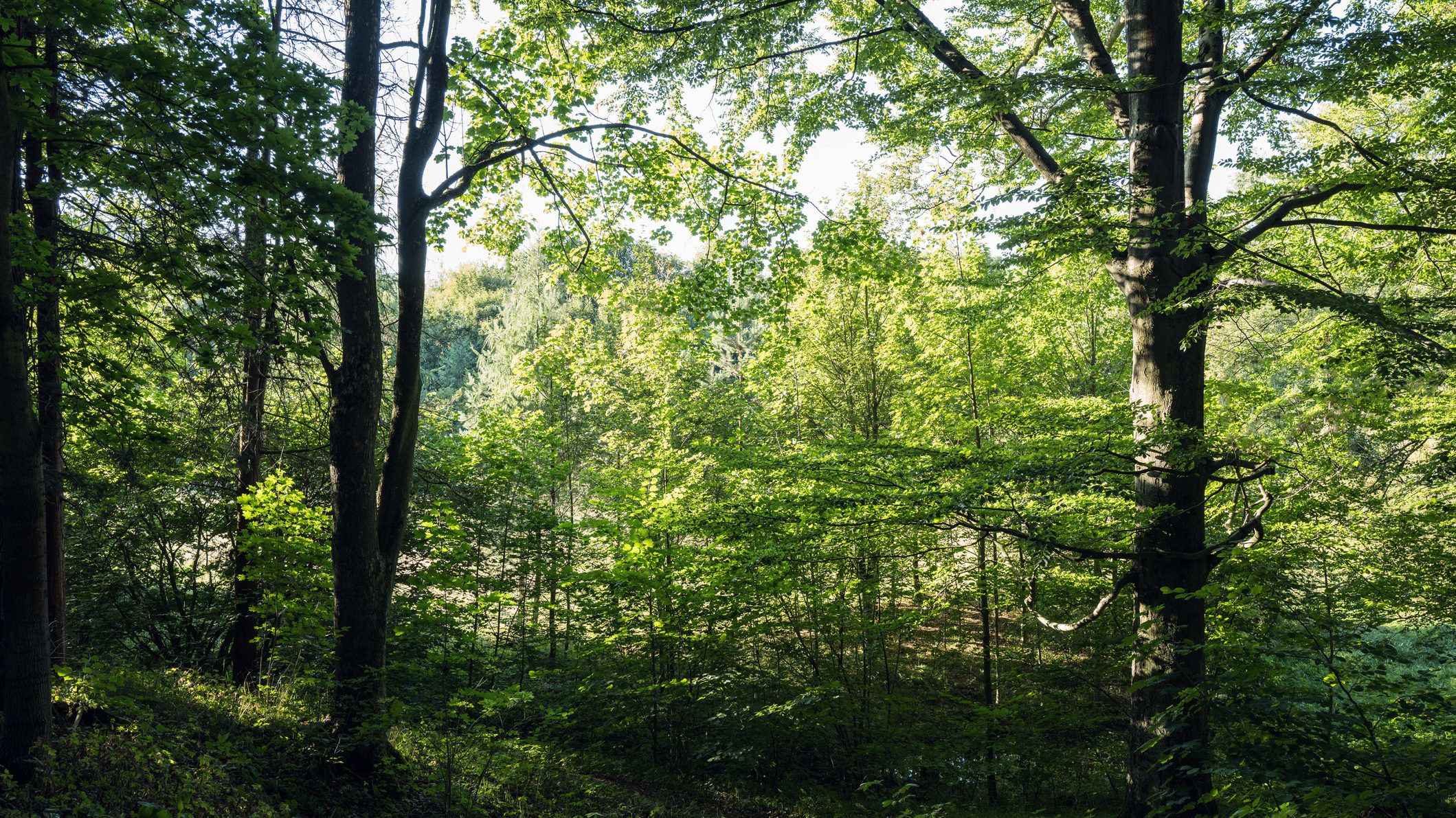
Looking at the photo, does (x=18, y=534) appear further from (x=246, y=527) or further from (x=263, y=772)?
(x=246, y=527)

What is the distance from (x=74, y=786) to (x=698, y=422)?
1230 cm

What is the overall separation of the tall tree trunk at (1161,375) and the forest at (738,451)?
0.15ft

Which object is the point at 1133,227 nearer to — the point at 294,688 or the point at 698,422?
the point at 294,688

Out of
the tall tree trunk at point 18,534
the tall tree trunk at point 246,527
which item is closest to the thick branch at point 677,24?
the tall tree trunk at point 246,527

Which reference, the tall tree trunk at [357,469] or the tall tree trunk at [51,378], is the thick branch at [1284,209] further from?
the tall tree trunk at [51,378]

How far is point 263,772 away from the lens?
5195 millimetres

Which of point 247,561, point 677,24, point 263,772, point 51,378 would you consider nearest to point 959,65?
point 677,24

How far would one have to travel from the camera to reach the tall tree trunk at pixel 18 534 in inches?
151

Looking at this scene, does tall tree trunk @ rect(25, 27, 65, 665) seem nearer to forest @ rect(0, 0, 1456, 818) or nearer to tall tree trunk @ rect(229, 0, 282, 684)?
forest @ rect(0, 0, 1456, 818)

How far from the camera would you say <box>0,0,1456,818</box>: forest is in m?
4.11

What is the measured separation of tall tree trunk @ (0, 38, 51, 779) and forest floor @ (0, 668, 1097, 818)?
12.0 inches

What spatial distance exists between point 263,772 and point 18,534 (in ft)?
7.73

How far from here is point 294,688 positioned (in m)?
7.32

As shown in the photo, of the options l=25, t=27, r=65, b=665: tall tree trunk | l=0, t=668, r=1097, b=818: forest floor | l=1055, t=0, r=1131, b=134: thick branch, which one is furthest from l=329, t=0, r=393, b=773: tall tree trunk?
l=1055, t=0, r=1131, b=134: thick branch
